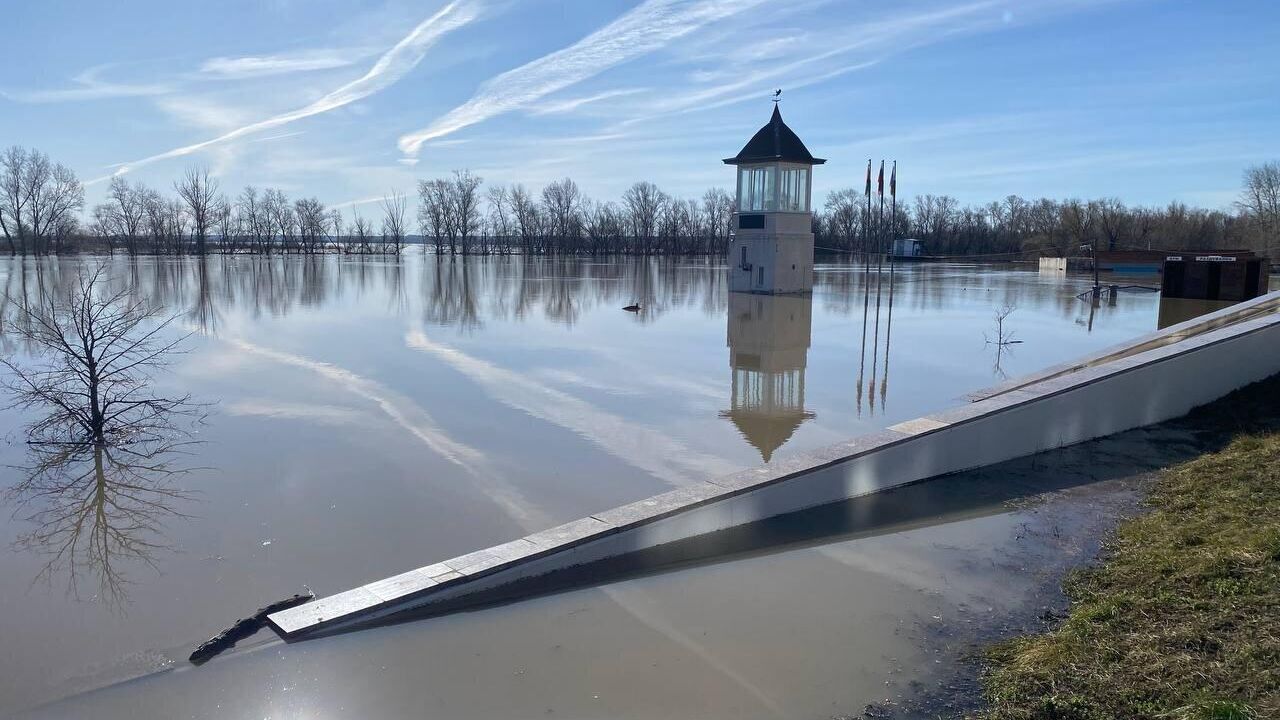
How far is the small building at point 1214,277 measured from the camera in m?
28.5

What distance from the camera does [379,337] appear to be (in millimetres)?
19828

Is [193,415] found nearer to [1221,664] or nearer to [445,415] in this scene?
[445,415]

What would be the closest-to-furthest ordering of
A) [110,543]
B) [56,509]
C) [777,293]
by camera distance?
[110,543] < [56,509] < [777,293]

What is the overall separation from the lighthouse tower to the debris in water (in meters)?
29.0

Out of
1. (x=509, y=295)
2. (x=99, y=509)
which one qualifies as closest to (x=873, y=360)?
(x=99, y=509)

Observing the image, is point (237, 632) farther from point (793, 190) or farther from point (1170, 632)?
point (793, 190)

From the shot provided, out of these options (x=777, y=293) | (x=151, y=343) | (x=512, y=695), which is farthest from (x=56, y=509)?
(x=777, y=293)

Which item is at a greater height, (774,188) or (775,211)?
(774,188)

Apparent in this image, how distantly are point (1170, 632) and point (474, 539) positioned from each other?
4.98 m

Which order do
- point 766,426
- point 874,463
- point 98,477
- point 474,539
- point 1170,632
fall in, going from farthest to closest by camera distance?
1. point 766,426
2. point 98,477
3. point 874,463
4. point 474,539
5. point 1170,632

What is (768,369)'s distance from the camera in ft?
51.8

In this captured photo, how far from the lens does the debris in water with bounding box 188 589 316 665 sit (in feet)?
16.7

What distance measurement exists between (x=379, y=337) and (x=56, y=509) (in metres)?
12.0

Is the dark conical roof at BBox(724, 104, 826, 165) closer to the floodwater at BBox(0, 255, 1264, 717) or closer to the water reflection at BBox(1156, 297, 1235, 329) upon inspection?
the water reflection at BBox(1156, 297, 1235, 329)
